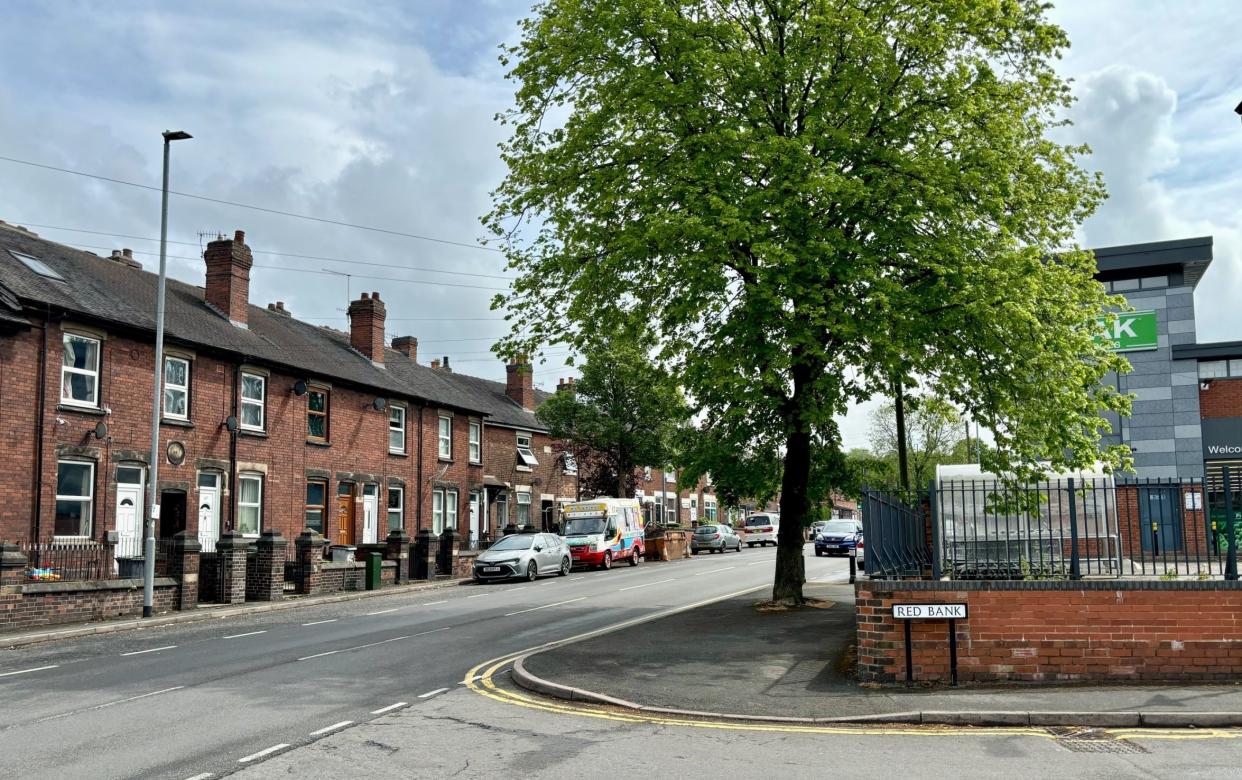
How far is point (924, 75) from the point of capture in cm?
1666

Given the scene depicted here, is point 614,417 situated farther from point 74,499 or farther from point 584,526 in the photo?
point 74,499

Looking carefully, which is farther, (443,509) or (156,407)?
(443,509)

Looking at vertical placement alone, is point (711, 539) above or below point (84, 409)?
below

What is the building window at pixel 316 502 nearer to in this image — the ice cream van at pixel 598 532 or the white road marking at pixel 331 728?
the ice cream van at pixel 598 532

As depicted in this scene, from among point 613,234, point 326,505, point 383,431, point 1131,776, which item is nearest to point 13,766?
point 1131,776

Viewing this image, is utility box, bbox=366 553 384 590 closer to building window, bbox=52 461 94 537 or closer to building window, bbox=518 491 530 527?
building window, bbox=52 461 94 537

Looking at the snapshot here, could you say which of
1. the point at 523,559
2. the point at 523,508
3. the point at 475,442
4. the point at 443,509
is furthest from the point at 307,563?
the point at 523,508

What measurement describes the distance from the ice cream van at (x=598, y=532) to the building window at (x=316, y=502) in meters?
8.69

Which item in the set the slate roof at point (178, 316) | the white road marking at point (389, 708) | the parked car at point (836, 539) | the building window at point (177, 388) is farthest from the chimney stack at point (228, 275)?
the parked car at point (836, 539)

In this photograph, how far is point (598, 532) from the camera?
123ft

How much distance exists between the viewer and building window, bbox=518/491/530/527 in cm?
4718

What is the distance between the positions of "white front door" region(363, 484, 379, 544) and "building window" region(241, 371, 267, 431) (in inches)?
243

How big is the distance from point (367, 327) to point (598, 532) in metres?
12.3

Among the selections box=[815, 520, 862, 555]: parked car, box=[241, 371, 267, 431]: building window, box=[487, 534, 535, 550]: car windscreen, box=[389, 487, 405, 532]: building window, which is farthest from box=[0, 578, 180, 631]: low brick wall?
box=[815, 520, 862, 555]: parked car
